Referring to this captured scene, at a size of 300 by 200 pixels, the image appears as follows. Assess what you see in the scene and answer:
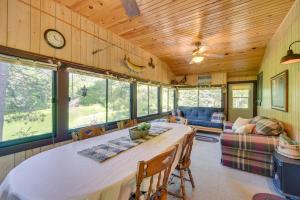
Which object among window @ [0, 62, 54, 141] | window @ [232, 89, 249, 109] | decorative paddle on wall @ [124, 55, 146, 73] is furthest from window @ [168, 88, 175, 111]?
window @ [0, 62, 54, 141]

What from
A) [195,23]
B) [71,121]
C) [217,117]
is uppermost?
[195,23]

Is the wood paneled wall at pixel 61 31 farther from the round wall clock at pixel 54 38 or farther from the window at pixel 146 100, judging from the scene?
the window at pixel 146 100

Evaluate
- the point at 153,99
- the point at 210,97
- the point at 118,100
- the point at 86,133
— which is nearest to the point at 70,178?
the point at 86,133

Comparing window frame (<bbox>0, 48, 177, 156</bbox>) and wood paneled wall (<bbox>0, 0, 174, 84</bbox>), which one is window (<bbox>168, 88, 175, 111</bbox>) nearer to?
wood paneled wall (<bbox>0, 0, 174, 84</bbox>)

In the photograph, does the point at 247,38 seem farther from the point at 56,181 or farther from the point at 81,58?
the point at 56,181

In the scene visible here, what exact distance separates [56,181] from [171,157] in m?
0.87

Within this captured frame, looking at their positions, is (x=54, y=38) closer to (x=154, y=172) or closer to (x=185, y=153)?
(x=154, y=172)

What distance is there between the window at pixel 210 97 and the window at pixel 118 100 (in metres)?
3.62

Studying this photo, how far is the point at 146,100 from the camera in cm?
474

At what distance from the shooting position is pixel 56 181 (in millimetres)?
993

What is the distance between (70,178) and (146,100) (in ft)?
12.4

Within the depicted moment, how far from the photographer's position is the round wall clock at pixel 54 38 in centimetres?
221

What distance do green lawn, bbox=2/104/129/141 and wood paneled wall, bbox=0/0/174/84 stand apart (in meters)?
0.88

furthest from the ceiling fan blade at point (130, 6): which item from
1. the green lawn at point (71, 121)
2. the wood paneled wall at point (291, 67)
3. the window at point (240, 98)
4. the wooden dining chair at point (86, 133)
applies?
the window at point (240, 98)
